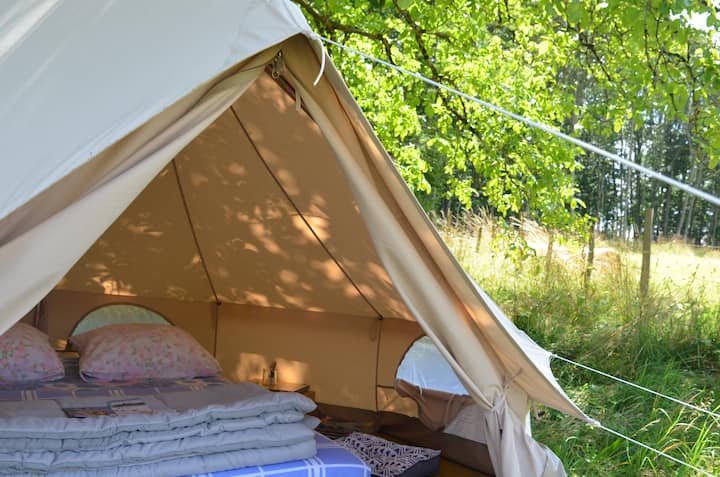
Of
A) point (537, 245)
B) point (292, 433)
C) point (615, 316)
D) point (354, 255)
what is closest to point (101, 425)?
point (292, 433)

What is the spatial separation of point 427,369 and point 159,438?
2.10 m

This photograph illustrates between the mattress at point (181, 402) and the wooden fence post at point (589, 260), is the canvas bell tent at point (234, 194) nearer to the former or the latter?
the mattress at point (181, 402)

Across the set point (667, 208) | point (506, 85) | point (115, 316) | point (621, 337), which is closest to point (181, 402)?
point (115, 316)

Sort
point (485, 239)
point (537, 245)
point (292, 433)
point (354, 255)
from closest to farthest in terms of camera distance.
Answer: point (292, 433)
point (354, 255)
point (537, 245)
point (485, 239)

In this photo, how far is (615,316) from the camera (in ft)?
20.3

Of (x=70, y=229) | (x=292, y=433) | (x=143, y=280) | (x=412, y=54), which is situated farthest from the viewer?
(x=412, y=54)

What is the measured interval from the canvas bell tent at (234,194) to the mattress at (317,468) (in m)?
0.58

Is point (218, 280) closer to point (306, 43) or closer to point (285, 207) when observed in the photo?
point (285, 207)

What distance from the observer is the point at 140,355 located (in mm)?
4375

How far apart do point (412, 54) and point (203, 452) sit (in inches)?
186

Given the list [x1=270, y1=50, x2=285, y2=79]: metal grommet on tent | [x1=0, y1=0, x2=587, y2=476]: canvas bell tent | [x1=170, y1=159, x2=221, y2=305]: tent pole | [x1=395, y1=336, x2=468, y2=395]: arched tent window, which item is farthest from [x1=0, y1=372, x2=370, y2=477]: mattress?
[x1=270, y1=50, x2=285, y2=79]: metal grommet on tent

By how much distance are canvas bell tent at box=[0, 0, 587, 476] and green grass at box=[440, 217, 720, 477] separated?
1.18 m

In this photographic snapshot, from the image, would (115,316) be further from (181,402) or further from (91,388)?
(181,402)

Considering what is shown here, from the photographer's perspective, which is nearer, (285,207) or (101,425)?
(101,425)
